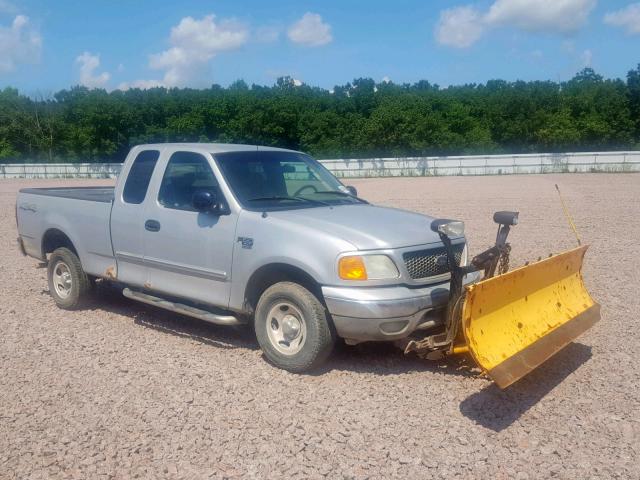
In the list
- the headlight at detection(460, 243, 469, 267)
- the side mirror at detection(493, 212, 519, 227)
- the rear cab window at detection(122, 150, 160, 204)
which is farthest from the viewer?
the rear cab window at detection(122, 150, 160, 204)

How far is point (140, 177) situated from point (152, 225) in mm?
710

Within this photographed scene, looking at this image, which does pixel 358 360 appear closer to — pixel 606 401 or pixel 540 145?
pixel 606 401

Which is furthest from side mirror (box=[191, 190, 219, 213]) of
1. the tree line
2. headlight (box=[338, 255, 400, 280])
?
the tree line

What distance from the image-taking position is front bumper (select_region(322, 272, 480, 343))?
5.00 meters

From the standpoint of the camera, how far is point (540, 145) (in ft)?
166

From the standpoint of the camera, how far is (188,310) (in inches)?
242

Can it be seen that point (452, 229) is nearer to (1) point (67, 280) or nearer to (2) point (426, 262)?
(2) point (426, 262)

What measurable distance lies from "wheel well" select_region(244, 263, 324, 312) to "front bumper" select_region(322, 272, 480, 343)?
26cm

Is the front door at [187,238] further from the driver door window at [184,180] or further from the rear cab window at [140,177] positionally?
the rear cab window at [140,177]

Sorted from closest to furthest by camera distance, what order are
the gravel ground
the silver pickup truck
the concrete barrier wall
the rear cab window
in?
the gravel ground → the silver pickup truck → the rear cab window → the concrete barrier wall

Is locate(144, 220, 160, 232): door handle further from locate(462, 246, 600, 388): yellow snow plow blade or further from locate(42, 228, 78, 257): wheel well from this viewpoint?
locate(462, 246, 600, 388): yellow snow plow blade

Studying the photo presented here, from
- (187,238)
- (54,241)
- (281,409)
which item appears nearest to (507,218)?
(281,409)

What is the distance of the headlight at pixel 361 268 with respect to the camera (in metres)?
5.08

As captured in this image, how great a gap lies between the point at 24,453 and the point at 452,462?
272cm
